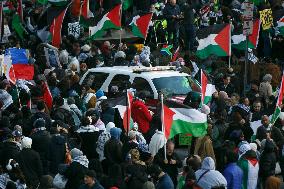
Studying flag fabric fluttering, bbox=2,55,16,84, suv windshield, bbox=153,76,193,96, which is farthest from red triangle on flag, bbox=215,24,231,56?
flag fabric fluttering, bbox=2,55,16,84

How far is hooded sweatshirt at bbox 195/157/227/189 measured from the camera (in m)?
18.0

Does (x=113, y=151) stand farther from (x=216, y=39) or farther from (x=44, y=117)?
(x=216, y=39)

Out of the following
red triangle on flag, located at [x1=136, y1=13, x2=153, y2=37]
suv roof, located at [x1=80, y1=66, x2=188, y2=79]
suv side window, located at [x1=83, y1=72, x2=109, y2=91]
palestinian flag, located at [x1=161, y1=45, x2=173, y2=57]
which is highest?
red triangle on flag, located at [x1=136, y1=13, x2=153, y2=37]

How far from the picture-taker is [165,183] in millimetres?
17953

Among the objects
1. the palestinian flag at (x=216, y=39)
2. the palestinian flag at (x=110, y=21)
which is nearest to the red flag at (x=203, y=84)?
the palestinian flag at (x=216, y=39)

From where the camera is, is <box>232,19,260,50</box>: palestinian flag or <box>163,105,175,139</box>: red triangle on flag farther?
<box>232,19,260,50</box>: palestinian flag

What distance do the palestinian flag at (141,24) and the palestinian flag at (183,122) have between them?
32.8 ft

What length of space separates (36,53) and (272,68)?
672cm

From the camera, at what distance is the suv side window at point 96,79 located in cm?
2647

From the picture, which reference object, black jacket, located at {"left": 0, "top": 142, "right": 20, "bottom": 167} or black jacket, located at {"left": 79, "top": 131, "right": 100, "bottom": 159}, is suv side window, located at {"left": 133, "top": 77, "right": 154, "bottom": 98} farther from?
black jacket, located at {"left": 0, "top": 142, "right": 20, "bottom": 167}

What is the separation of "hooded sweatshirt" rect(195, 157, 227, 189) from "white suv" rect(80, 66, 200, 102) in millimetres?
6522

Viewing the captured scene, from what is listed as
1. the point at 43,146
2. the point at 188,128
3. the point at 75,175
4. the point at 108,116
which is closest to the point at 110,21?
the point at 108,116

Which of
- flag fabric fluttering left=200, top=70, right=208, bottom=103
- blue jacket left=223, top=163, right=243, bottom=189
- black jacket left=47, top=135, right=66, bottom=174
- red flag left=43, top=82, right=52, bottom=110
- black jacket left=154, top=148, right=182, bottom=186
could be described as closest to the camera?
blue jacket left=223, top=163, right=243, bottom=189

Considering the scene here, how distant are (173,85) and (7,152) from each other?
6.65 metres
